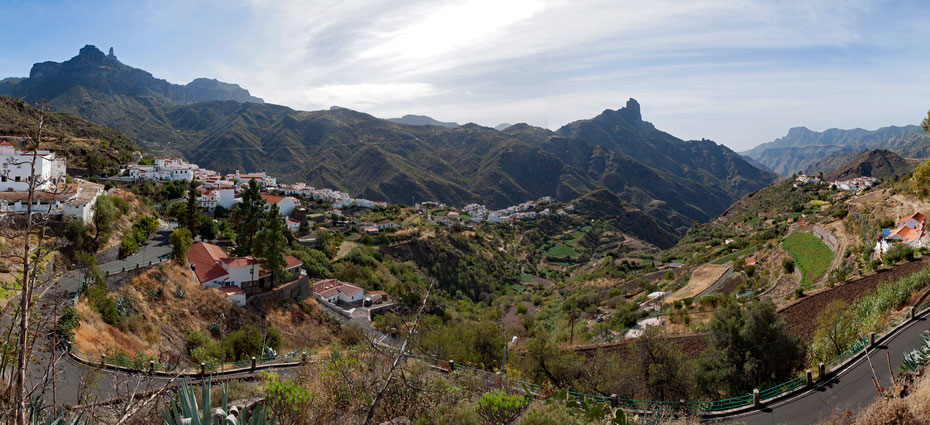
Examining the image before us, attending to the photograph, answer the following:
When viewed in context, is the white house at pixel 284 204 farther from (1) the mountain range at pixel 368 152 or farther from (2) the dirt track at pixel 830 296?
(1) the mountain range at pixel 368 152

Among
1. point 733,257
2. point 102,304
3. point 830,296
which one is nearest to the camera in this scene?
point 102,304

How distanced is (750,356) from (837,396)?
220 centimetres

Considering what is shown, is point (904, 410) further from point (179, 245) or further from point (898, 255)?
point (179, 245)

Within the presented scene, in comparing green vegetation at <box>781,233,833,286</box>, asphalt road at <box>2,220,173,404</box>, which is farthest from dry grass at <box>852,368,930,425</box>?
green vegetation at <box>781,233,833,286</box>

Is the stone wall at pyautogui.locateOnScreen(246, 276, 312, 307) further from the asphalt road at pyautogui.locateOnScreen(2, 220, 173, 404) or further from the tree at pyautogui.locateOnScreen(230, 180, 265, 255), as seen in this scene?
the asphalt road at pyautogui.locateOnScreen(2, 220, 173, 404)

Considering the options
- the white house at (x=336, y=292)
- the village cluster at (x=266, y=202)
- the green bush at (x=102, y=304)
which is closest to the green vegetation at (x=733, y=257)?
the village cluster at (x=266, y=202)

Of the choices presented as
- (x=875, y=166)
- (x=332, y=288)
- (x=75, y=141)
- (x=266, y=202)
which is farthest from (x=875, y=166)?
(x=75, y=141)

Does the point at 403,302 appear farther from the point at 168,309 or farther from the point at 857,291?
the point at 857,291

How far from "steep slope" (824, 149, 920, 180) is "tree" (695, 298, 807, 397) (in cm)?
9574

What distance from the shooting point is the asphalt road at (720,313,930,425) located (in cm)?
788

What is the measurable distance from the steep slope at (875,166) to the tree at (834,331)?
92065mm

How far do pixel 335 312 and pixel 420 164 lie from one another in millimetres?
106722

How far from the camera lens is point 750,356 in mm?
10430

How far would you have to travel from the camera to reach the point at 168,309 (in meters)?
16.3
